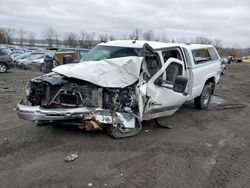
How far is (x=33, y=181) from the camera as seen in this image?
4164 mm

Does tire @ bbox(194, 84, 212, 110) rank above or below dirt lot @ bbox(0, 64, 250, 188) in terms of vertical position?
above

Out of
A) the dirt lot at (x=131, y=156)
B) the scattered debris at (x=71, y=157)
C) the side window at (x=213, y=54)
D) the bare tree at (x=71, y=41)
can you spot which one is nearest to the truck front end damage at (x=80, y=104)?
the dirt lot at (x=131, y=156)

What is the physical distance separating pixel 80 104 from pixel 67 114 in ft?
1.03

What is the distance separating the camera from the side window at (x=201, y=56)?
335 inches

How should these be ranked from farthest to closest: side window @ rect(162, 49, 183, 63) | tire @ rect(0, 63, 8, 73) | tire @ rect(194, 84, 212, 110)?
tire @ rect(0, 63, 8, 73), tire @ rect(194, 84, 212, 110), side window @ rect(162, 49, 183, 63)

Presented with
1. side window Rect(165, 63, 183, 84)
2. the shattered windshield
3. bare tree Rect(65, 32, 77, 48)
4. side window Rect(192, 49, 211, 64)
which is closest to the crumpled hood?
the shattered windshield

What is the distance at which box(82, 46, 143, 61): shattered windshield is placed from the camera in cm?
704

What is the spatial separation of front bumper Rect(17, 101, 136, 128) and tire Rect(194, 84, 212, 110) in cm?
390

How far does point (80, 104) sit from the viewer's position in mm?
5789

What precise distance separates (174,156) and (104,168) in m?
1.29

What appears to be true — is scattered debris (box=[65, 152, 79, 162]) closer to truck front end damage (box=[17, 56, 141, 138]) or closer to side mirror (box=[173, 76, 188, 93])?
truck front end damage (box=[17, 56, 141, 138])

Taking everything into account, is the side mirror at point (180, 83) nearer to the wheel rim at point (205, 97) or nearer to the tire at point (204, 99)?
the tire at point (204, 99)

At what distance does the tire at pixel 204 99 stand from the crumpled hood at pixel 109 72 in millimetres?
3492

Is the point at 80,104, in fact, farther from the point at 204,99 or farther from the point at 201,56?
the point at 204,99
